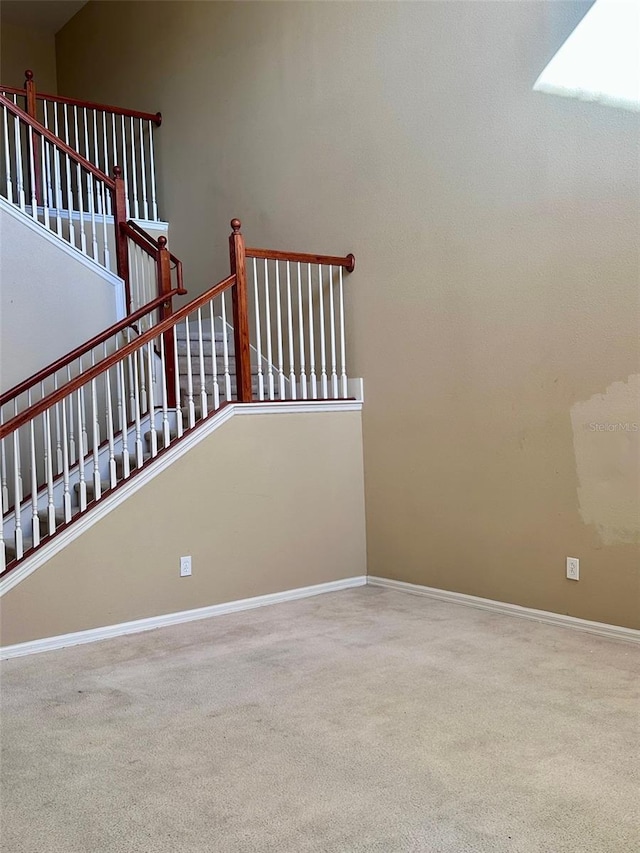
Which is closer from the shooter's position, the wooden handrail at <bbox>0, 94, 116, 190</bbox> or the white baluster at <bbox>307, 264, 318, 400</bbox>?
the white baluster at <bbox>307, 264, 318, 400</bbox>

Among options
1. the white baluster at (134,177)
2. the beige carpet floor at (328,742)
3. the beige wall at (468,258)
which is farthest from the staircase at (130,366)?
the beige carpet floor at (328,742)

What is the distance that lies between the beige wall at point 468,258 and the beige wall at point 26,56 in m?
3.62

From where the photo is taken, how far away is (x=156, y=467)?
4.48 metres

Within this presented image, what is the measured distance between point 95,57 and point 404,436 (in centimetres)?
603

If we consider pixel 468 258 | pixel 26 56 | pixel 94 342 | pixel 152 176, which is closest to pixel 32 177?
pixel 152 176

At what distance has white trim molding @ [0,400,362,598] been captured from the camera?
13.2 feet

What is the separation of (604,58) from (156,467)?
10.3 ft

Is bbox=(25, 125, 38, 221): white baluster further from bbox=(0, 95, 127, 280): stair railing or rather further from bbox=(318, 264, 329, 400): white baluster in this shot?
bbox=(318, 264, 329, 400): white baluster

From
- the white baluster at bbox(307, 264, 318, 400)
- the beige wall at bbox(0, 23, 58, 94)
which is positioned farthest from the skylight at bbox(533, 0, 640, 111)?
the beige wall at bbox(0, 23, 58, 94)

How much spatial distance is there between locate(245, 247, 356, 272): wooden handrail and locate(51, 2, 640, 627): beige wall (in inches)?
4.0

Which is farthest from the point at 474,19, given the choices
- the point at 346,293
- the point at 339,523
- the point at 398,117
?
the point at 339,523

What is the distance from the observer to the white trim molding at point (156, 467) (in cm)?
402

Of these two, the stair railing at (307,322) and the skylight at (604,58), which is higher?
the skylight at (604,58)

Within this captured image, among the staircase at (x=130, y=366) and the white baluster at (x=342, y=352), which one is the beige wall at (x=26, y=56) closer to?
the staircase at (x=130, y=366)
